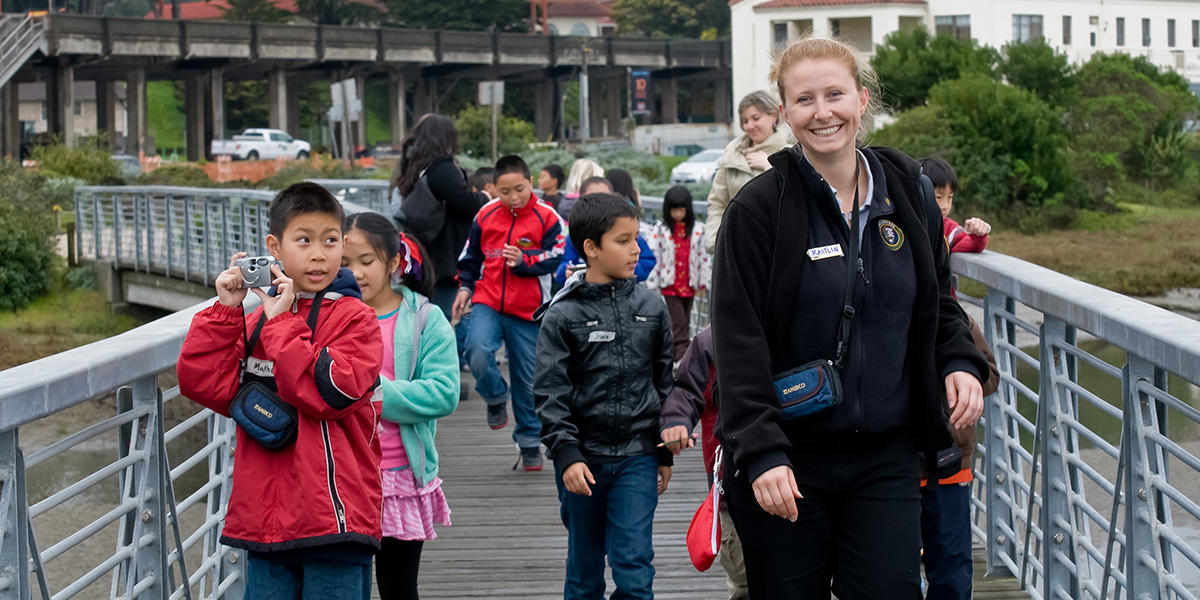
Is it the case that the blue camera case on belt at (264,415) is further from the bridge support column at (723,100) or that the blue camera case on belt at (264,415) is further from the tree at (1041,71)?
the bridge support column at (723,100)

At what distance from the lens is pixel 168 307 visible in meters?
22.6

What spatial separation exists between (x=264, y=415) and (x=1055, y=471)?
8.42ft

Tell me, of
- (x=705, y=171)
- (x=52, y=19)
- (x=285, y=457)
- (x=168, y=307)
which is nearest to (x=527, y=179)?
(x=285, y=457)

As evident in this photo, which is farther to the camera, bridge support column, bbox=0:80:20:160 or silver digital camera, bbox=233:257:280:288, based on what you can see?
bridge support column, bbox=0:80:20:160

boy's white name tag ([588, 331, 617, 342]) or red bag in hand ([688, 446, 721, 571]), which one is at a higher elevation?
boy's white name tag ([588, 331, 617, 342])

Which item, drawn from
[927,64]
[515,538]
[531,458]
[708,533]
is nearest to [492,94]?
[927,64]

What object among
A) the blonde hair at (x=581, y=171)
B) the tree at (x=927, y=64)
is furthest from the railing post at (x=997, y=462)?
the tree at (x=927, y=64)

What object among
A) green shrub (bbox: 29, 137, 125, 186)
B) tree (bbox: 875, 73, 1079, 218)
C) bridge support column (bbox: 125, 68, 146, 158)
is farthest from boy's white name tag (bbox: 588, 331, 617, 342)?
bridge support column (bbox: 125, 68, 146, 158)

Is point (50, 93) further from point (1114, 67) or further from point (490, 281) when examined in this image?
point (490, 281)

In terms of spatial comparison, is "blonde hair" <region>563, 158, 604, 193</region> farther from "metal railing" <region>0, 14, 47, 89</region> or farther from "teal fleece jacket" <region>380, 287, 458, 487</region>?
"metal railing" <region>0, 14, 47, 89</region>

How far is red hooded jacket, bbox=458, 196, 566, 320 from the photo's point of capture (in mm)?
7492

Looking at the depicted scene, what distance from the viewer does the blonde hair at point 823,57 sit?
3.12 meters

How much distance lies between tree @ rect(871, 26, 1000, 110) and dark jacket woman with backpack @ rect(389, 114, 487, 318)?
144ft

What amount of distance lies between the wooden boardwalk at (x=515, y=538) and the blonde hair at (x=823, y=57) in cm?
259
